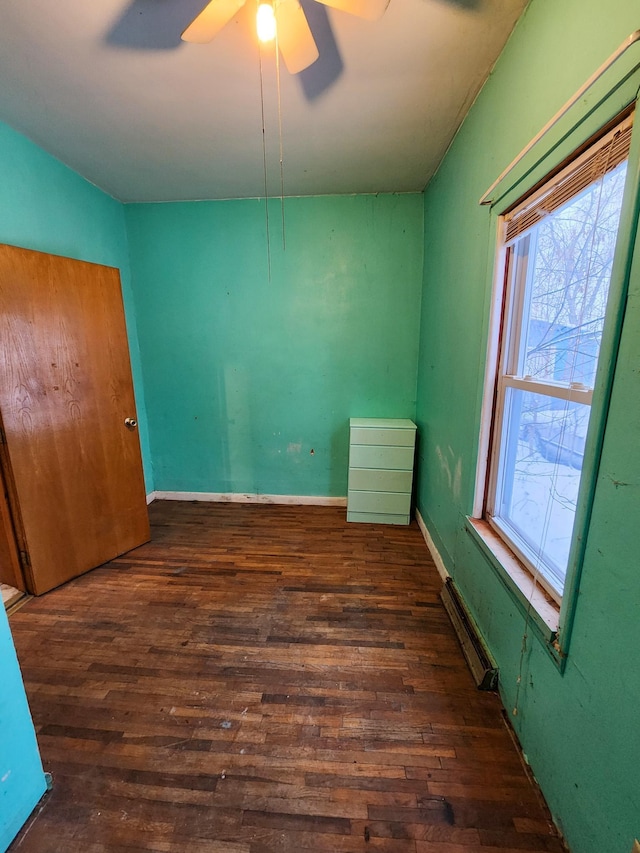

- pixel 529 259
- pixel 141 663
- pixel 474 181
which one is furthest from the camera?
pixel 474 181

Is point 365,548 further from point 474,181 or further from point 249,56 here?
point 249,56

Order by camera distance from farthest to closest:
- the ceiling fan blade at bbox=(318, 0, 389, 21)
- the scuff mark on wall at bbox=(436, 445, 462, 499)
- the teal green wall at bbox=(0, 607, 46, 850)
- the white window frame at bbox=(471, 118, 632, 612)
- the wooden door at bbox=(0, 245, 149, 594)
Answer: the scuff mark on wall at bbox=(436, 445, 462, 499)
the wooden door at bbox=(0, 245, 149, 594)
the white window frame at bbox=(471, 118, 632, 612)
the ceiling fan blade at bbox=(318, 0, 389, 21)
the teal green wall at bbox=(0, 607, 46, 850)

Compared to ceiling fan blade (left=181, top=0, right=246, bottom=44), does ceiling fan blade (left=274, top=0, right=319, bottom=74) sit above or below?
above

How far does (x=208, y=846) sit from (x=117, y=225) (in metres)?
3.68

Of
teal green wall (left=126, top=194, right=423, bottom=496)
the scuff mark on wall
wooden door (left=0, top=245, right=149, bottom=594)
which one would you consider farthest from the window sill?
wooden door (left=0, top=245, right=149, bottom=594)

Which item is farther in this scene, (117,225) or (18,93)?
(117,225)

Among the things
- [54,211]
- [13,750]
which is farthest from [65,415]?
[13,750]

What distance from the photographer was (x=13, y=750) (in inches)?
36.4

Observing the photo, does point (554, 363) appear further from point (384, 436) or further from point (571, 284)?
point (384, 436)

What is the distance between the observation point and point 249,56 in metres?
1.39

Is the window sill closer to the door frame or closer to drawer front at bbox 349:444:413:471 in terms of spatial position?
drawer front at bbox 349:444:413:471

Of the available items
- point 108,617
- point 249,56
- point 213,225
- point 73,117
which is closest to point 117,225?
point 213,225

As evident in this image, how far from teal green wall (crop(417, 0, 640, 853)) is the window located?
5.4 inches

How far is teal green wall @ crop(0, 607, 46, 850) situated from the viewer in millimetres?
902
